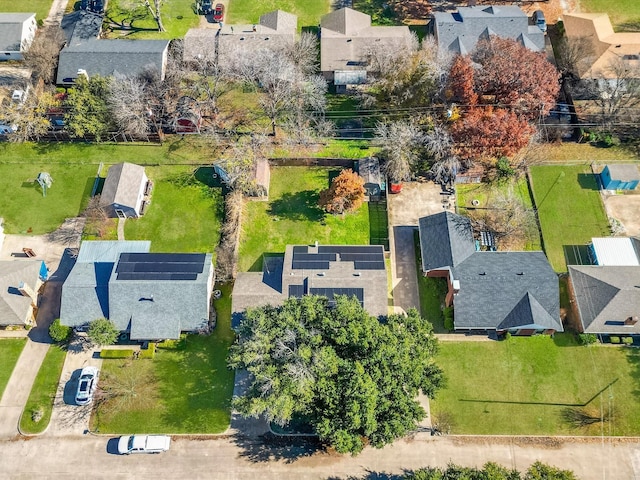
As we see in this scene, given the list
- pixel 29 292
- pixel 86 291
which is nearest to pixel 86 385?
pixel 86 291

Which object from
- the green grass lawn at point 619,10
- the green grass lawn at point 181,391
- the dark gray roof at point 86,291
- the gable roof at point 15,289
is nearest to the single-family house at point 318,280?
the green grass lawn at point 181,391

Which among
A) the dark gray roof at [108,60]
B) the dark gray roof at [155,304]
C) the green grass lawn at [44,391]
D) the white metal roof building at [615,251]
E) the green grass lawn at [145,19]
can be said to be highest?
the green grass lawn at [145,19]

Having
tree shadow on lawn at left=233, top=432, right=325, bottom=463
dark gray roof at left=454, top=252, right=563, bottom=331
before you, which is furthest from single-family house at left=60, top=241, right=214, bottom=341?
dark gray roof at left=454, top=252, right=563, bottom=331

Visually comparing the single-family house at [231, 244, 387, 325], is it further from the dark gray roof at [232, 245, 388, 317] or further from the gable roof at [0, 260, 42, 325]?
the gable roof at [0, 260, 42, 325]

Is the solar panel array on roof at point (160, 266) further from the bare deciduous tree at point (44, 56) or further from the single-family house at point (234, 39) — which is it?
the bare deciduous tree at point (44, 56)

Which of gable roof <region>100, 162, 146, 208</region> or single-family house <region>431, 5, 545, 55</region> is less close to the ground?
single-family house <region>431, 5, 545, 55</region>

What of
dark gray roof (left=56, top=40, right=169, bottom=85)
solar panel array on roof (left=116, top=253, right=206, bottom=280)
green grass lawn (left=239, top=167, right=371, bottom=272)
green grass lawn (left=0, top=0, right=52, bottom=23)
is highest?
green grass lawn (left=0, top=0, right=52, bottom=23)

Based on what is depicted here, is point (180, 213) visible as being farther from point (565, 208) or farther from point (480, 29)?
point (480, 29)
